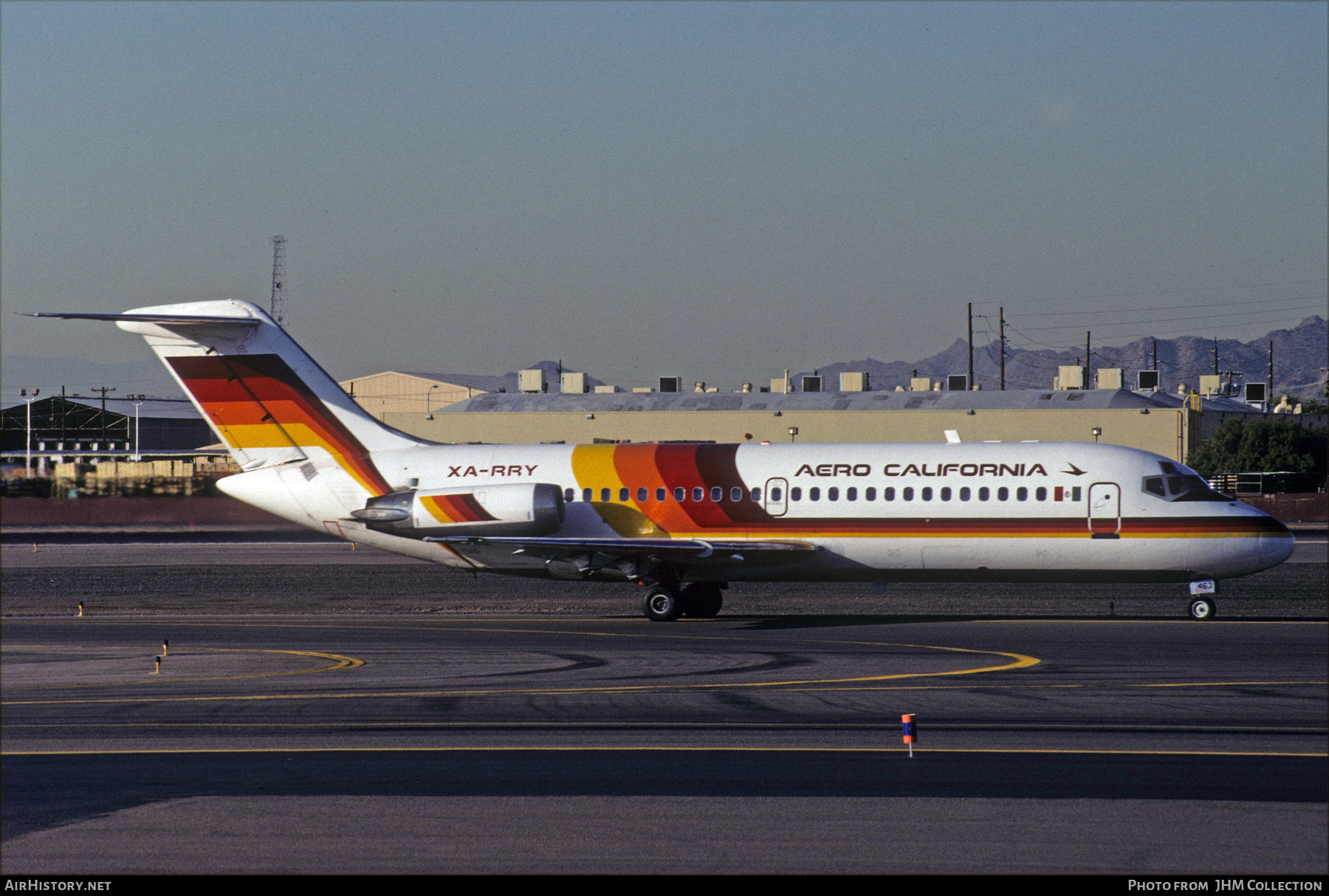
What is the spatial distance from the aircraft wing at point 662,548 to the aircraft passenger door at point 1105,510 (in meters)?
6.09

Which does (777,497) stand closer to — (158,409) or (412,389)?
(158,409)

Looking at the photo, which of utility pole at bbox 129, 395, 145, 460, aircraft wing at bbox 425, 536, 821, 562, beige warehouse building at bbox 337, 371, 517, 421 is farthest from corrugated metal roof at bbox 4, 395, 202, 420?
aircraft wing at bbox 425, 536, 821, 562

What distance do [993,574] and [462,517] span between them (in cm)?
1232

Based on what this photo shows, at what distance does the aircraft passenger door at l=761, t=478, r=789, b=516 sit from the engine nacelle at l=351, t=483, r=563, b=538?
16.3 feet

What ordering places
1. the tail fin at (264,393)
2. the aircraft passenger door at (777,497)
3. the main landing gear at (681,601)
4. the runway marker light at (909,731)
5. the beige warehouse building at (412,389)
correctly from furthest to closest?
the beige warehouse building at (412,389) → the tail fin at (264,393) → the aircraft passenger door at (777,497) → the main landing gear at (681,601) → the runway marker light at (909,731)

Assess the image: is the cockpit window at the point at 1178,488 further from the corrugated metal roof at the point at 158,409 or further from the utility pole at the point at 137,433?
the corrugated metal roof at the point at 158,409

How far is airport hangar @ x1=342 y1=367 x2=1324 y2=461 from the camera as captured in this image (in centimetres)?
7769

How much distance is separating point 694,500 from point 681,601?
237cm

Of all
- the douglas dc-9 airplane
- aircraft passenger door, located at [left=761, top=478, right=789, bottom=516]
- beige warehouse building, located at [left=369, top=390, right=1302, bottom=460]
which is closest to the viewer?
the douglas dc-9 airplane

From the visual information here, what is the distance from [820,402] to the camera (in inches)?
3361

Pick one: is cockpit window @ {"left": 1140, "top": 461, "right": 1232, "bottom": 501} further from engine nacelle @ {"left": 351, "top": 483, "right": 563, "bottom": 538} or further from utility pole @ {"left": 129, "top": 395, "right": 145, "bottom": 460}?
utility pole @ {"left": 129, "top": 395, "right": 145, "bottom": 460}

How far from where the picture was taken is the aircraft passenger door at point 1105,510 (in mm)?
29750

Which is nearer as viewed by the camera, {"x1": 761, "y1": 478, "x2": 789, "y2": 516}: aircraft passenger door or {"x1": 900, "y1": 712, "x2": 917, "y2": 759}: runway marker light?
{"x1": 900, "y1": 712, "x2": 917, "y2": 759}: runway marker light

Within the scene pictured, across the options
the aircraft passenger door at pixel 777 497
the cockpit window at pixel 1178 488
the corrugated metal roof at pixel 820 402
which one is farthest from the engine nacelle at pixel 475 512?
the corrugated metal roof at pixel 820 402
